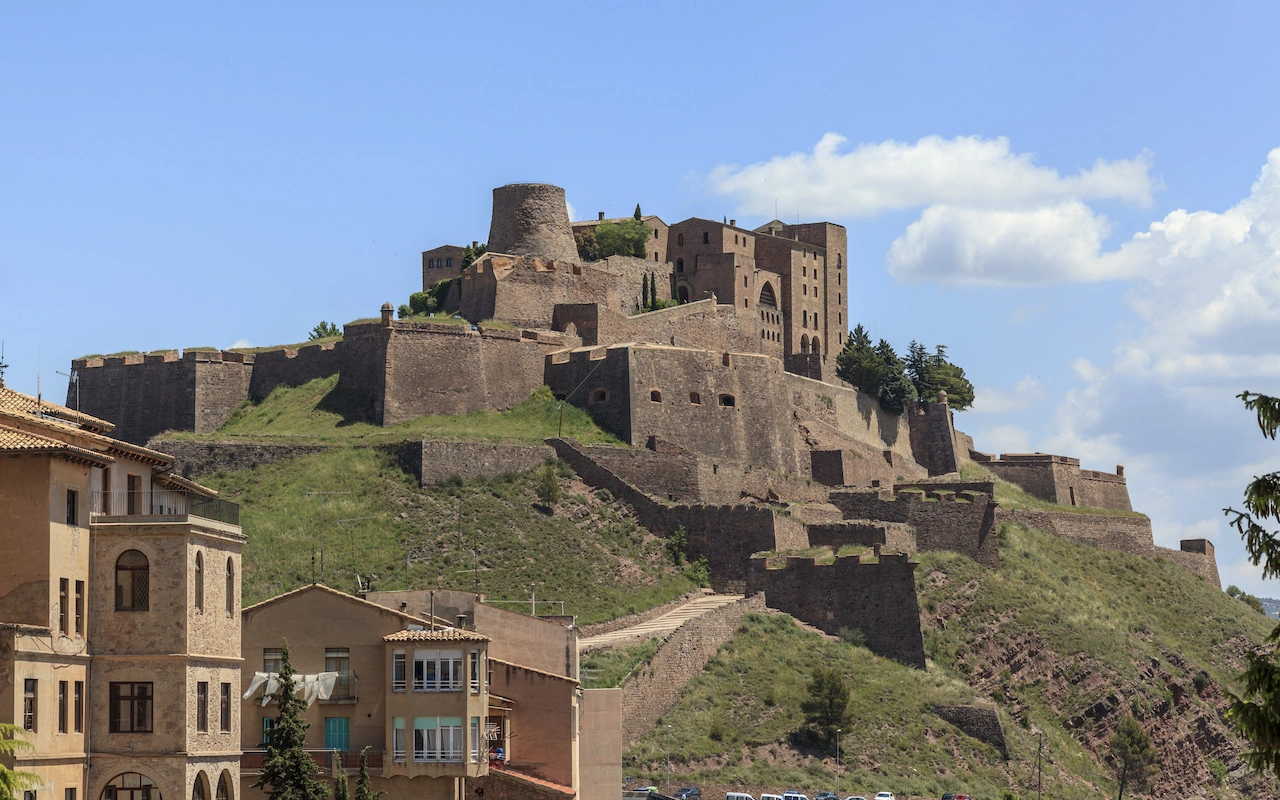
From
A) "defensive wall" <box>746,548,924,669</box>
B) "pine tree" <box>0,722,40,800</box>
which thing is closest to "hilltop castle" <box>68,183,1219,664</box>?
"defensive wall" <box>746,548,924,669</box>

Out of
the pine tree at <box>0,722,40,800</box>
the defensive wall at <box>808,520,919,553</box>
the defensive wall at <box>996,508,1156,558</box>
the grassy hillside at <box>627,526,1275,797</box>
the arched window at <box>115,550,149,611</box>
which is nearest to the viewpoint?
the pine tree at <box>0,722,40,800</box>

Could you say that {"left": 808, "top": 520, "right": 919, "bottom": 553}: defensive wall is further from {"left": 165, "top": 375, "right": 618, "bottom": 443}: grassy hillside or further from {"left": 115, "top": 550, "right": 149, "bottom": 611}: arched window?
{"left": 115, "top": 550, "right": 149, "bottom": 611}: arched window

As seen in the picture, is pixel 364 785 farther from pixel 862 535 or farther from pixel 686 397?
pixel 686 397

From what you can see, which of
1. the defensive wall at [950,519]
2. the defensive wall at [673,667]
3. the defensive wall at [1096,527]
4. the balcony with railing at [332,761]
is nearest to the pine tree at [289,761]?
the balcony with railing at [332,761]

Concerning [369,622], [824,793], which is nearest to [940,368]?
[824,793]

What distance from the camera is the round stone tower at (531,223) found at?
86.7 metres

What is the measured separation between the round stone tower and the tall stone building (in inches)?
2018

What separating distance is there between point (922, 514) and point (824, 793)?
20.4 meters

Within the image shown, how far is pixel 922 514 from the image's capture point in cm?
7544

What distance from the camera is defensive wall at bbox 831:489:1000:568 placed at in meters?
74.6

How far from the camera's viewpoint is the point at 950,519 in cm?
7500

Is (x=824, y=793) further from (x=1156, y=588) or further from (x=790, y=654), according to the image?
(x=1156, y=588)

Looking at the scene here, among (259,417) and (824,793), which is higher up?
(259,417)

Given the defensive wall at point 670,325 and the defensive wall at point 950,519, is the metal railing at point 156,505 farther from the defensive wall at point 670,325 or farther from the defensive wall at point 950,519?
the defensive wall at point 670,325
